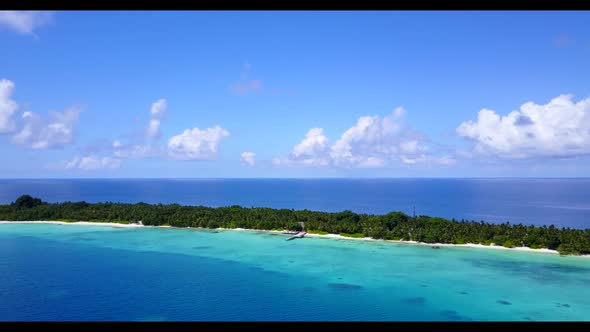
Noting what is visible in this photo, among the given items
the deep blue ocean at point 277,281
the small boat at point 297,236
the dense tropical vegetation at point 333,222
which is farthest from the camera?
the small boat at point 297,236

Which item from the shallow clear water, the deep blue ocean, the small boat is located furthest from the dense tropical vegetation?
the shallow clear water

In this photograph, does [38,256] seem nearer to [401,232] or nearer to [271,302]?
[271,302]

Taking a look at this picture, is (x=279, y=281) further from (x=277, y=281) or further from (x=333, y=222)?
(x=333, y=222)

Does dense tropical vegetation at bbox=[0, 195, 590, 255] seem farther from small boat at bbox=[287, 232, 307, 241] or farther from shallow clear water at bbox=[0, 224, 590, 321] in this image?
shallow clear water at bbox=[0, 224, 590, 321]

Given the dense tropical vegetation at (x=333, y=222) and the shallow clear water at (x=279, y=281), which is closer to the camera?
the shallow clear water at (x=279, y=281)

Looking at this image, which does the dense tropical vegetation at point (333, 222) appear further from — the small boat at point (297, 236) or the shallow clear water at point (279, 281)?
the shallow clear water at point (279, 281)

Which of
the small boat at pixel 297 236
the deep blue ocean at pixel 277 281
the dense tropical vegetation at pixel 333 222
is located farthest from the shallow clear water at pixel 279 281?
the dense tropical vegetation at pixel 333 222
